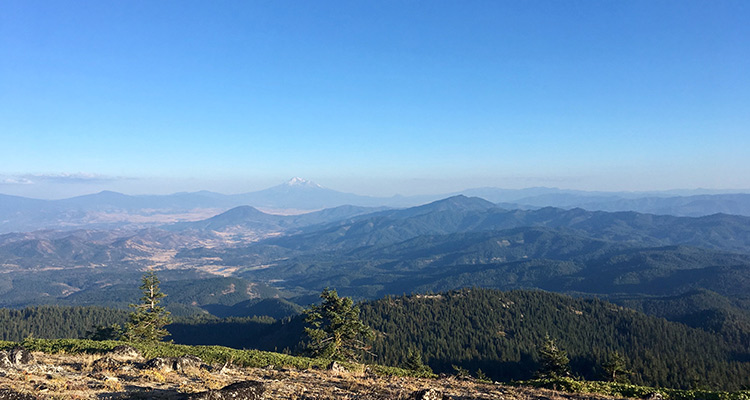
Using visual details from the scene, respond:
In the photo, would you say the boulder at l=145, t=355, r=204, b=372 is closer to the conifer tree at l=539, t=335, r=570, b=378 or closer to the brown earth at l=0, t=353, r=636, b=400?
the brown earth at l=0, t=353, r=636, b=400

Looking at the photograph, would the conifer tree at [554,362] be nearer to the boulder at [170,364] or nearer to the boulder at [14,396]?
the boulder at [170,364]

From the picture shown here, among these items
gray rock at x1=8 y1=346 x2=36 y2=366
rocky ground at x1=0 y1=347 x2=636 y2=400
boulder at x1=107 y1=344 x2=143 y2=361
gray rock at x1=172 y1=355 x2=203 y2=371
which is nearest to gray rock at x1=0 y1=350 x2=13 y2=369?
rocky ground at x1=0 y1=347 x2=636 y2=400

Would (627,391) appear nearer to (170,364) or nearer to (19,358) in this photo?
(170,364)

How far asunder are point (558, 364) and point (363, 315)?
111 meters

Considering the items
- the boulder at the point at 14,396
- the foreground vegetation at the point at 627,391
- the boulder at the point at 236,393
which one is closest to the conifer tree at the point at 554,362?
the foreground vegetation at the point at 627,391

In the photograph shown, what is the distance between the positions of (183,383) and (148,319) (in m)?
41.1

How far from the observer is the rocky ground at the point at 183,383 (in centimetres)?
1307

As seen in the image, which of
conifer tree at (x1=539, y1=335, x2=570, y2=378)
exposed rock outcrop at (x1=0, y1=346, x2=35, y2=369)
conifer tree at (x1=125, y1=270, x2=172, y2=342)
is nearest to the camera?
exposed rock outcrop at (x1=0, y1=346, x2=35, y2=369)

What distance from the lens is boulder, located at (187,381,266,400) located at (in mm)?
11512

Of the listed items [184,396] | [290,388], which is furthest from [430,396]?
[184,396]

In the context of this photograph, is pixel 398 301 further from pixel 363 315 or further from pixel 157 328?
pixel 157 328

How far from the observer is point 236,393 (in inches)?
493

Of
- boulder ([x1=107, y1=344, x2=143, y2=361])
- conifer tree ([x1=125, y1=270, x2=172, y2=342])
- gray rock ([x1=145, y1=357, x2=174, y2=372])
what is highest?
gray rock ([x1=145, y1=357, x2=174, y2=372])

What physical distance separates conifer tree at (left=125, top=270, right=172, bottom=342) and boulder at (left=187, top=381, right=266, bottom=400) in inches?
1661
